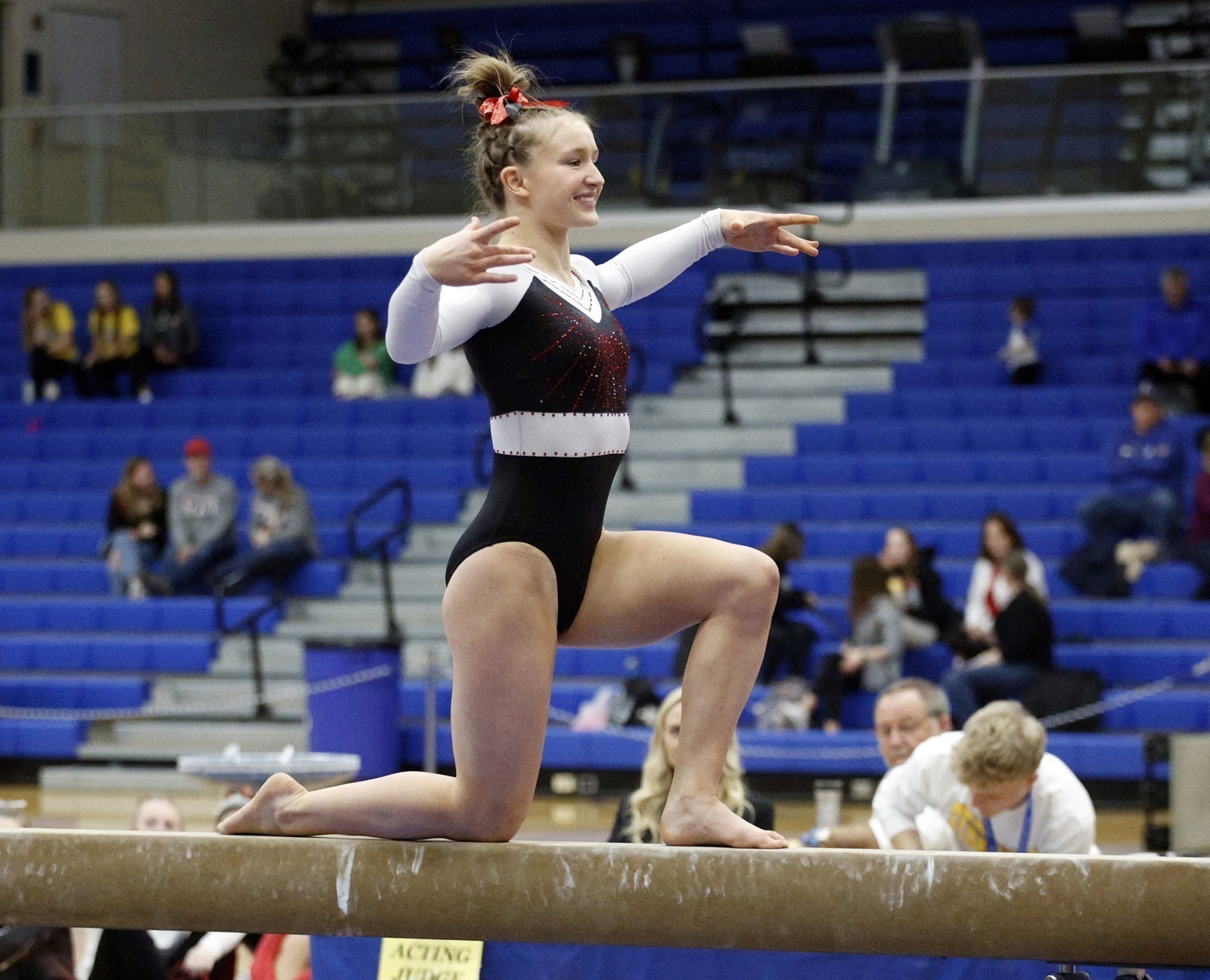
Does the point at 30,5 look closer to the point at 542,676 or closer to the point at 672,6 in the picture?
the point at 672,6

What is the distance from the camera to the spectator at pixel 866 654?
8984mm

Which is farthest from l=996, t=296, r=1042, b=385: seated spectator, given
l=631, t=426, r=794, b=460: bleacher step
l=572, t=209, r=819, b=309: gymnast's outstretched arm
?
l=572, t=209, r=819, b=309: gymnast's outstretched arm

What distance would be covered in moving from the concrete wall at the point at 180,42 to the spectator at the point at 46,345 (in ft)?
9.30

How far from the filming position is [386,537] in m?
10.3

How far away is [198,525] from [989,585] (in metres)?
5.41

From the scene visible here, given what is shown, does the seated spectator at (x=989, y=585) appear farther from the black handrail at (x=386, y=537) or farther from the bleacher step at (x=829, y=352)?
the bleacher step at (x=829, y=352)

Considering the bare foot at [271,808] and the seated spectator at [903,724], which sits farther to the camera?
the seated spectator at [903,724]

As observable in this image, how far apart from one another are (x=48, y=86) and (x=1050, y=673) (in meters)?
11.7

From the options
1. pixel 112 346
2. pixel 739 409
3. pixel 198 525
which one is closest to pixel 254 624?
pixel 198 525

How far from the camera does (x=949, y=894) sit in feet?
8.62

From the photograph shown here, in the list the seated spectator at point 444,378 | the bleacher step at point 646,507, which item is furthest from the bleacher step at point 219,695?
the seated spectator at point 444,378

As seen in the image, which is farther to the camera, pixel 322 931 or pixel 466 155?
pixel 466 155

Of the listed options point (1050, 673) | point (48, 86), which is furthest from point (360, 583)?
point (48, 86)

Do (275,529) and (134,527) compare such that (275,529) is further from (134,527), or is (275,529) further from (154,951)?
(154,951)
